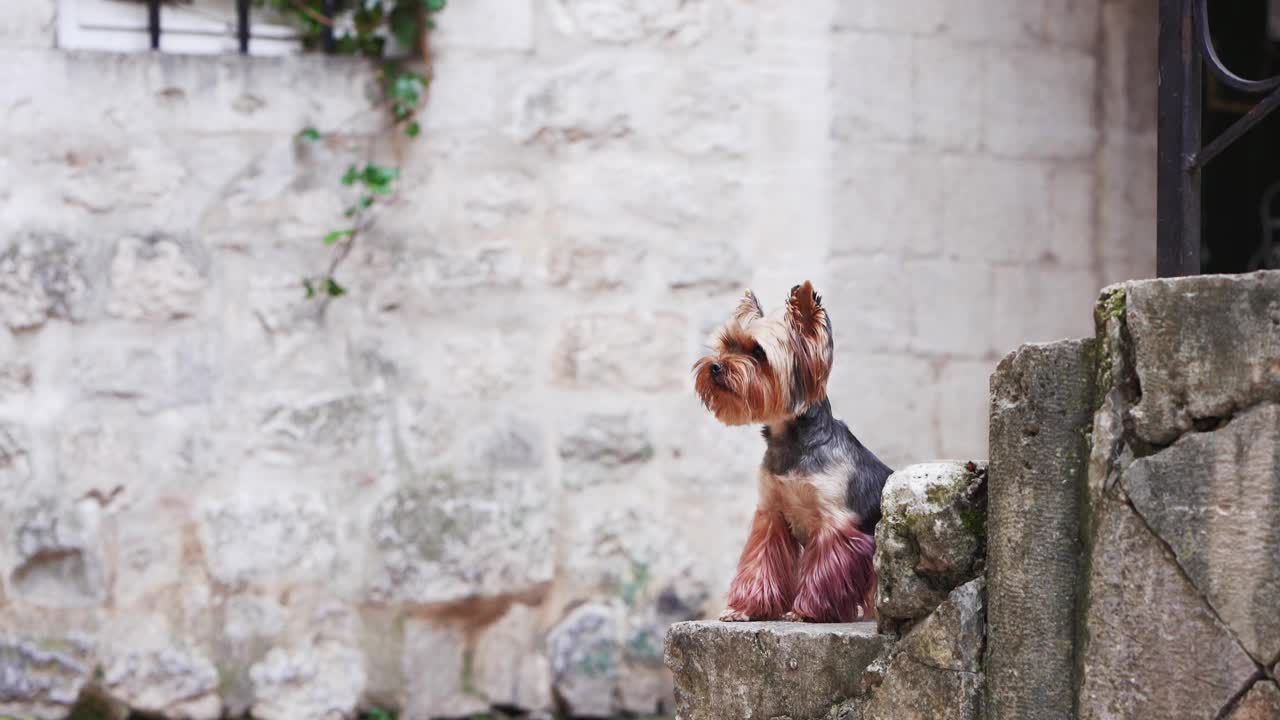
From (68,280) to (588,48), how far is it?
6.86ft

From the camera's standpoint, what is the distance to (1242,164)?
6613mm

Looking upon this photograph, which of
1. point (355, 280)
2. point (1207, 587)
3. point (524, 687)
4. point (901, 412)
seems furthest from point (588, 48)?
point (1207, 587)

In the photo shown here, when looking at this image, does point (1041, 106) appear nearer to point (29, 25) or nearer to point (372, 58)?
point (372, 58)

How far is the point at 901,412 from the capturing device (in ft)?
17.7

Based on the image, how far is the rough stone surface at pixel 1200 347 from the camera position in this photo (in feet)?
7.22

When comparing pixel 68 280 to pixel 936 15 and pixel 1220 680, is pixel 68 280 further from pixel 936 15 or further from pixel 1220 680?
pixel 1220 680

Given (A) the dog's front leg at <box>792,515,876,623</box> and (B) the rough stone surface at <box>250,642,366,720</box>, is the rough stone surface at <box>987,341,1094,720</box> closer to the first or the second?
(A) the dog's front leg at <box>792,515,876,623</box>

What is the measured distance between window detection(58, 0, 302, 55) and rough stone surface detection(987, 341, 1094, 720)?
12.3 feet

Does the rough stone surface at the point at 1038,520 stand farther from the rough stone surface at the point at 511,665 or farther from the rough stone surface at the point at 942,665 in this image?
the rough stone surface at the point at 511,665

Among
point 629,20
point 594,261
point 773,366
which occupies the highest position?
point 629,20

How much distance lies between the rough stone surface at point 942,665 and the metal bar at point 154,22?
3.94m

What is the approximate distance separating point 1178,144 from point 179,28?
153 inches

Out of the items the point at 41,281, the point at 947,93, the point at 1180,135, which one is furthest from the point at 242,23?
the point at 1180,135

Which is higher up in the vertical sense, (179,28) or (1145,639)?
(179,28)
